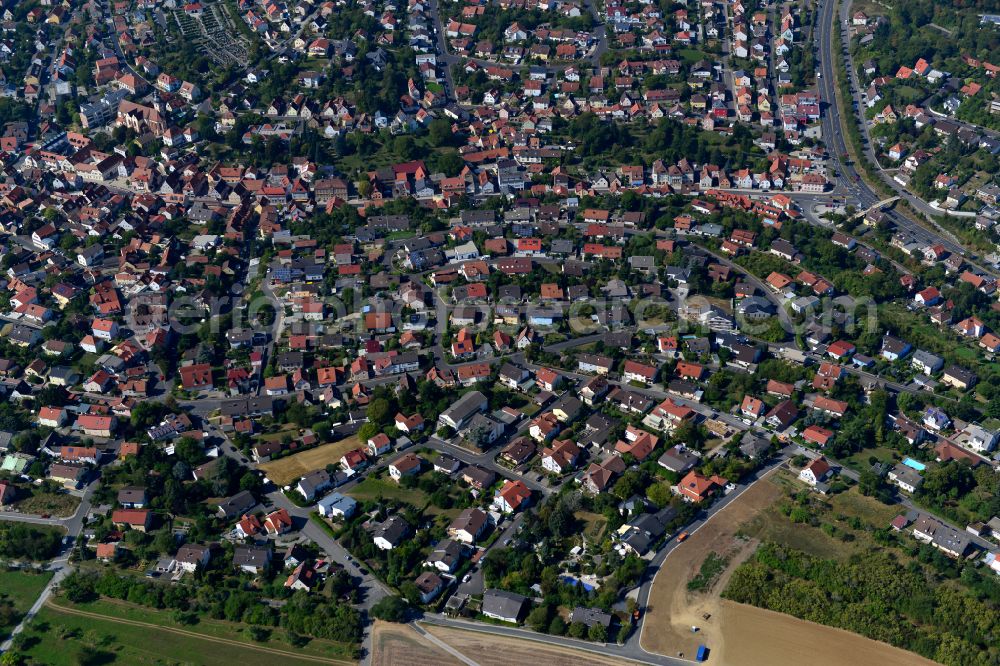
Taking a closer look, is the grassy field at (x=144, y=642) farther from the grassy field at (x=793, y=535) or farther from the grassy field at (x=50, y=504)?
the grassy field at (x=793, y=535)

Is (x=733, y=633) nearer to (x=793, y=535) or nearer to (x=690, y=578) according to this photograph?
(x=690, y=578)

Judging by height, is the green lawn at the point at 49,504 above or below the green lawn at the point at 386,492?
below

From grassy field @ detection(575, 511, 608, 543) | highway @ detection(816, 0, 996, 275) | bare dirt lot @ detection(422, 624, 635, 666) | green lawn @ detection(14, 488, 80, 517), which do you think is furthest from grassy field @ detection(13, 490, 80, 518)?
highway @ detection(816, 0, 996, 275)

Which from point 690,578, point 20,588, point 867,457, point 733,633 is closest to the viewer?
point 733,633

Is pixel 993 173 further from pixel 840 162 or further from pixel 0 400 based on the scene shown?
pixel 0 400

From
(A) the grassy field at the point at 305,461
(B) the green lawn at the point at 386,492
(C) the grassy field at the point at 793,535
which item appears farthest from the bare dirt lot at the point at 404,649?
(C) the grassy field at the point at 793,535

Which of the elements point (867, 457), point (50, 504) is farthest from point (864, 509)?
point (50, 504)
